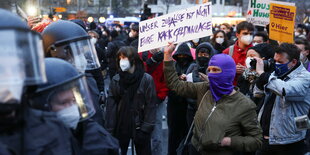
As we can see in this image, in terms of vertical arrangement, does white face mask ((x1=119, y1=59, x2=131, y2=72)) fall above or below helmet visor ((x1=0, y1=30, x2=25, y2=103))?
below

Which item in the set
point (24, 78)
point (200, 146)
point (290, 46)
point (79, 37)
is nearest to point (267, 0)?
point (290, 46)

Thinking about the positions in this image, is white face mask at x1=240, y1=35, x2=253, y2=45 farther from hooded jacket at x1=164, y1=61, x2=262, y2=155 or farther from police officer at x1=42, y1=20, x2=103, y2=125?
police officer at x1=42, y1=20, x2=103, y2=125

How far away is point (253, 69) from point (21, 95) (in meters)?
3.59

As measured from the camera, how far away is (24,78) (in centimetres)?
160

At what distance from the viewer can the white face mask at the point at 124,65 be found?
5.00 metres

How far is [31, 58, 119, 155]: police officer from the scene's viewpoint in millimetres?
1936

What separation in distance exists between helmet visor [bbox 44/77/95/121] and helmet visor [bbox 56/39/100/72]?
706mm

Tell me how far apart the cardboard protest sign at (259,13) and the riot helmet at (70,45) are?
5.63 meters

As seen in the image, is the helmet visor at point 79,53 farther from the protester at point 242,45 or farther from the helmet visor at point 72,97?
the protester at point 242,45

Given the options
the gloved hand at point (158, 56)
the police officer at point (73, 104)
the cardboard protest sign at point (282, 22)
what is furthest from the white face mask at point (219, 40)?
the police officer at point (73, 104)

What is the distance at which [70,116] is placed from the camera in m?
2.09

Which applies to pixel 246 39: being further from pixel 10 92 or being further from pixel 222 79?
pixel 10 92

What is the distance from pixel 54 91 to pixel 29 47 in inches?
15.1

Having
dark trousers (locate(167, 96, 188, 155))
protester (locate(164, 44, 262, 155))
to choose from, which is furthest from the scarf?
protester (locate(164, 44, 262, 155))
